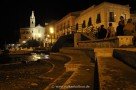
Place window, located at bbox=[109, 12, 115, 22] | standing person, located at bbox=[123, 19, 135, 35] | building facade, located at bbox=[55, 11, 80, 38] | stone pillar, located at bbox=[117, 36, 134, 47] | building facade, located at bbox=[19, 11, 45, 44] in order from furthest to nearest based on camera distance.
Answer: building facade, located at bbox=[19, 11, 45, 44]
building facade, located at bbox=[55, 11, 80, 38]
window, located at bbox=[109, 12, 115, 22]
standing person, located at bbox=[123, 19, 135, 35]
stone pillar, located at bbox=[117, 36, 134, 47]

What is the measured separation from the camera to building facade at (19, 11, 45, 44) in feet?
334

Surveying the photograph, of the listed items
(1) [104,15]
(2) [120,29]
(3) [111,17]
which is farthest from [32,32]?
(2) [120,29]

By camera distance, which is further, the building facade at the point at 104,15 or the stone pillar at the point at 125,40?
the building facade at the point at 104,15

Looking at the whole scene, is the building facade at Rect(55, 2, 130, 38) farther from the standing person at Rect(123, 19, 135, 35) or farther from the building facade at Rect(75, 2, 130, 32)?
the standing person at Rect(123, 19, 135, 35)

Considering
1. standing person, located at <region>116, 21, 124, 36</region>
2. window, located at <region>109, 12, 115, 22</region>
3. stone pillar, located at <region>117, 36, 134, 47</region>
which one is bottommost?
stone pillar, located at <region>117, 36, 134, 47</region>

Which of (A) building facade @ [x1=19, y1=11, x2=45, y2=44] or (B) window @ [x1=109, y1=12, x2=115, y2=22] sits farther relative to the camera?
(A) building facade @ [x1=19, y1=11, x2=45, y2=44]

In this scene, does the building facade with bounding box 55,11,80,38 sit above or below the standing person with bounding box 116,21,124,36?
above

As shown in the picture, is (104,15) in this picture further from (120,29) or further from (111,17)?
(120,29)

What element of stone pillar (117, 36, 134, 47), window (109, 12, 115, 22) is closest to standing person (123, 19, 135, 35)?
stone pillar (117, 36, 134, 47)

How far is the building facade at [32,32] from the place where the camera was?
334ft

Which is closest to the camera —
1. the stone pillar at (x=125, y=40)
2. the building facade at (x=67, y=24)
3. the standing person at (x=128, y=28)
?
the stone pillar at (x=125, y=40)

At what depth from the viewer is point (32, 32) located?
10900 cm

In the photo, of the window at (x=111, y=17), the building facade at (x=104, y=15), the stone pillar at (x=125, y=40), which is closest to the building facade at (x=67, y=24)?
the building facade at (x=104, y=15)

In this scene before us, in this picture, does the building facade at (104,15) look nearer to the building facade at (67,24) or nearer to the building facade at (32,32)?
the building facade at (67,24)
